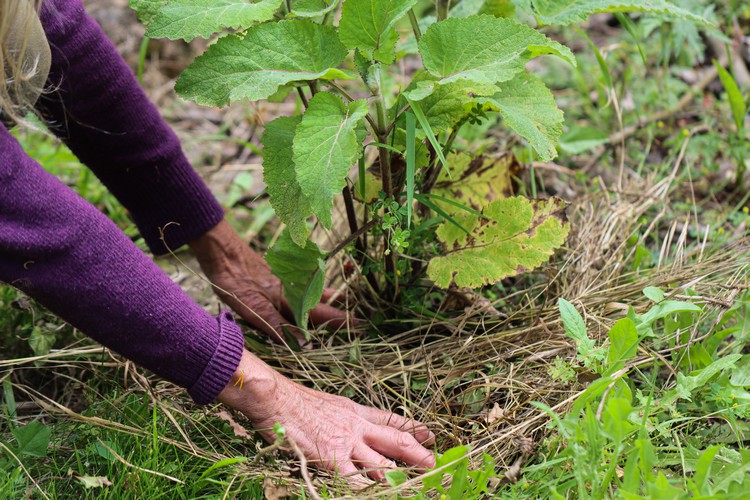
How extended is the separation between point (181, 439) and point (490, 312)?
79 cm

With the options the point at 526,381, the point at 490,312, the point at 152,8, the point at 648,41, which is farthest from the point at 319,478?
the point at 648,41

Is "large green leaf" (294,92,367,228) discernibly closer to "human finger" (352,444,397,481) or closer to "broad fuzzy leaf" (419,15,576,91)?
"broad fuzzy leaf" (419,15,576,91)

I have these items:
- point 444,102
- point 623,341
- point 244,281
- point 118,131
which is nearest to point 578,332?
point 623,341

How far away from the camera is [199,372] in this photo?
1.34 m

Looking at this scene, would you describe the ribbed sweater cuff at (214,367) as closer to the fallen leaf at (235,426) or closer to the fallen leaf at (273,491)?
the fallen leaf at (235,426)

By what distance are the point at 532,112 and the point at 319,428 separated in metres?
0.77

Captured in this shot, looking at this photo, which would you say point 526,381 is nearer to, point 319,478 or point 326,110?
point 319,478

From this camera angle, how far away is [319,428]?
137 centimetres

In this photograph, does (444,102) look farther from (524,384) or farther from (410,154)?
(524,384)

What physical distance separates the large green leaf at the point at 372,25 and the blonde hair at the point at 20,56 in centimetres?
61

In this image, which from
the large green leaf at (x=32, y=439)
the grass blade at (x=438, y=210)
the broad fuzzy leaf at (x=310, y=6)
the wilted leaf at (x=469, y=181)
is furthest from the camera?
the wilted leaf at (x=469, y=181)

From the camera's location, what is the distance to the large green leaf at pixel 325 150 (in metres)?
1.18

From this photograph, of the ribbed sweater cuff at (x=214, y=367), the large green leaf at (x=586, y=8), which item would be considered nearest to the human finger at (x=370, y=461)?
the ribbed sweater cuff at (x=214, y=367)

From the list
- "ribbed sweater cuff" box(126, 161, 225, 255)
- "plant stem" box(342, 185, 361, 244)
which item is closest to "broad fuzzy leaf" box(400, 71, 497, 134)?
"plant stem" box(342, 185, 361, 244)
